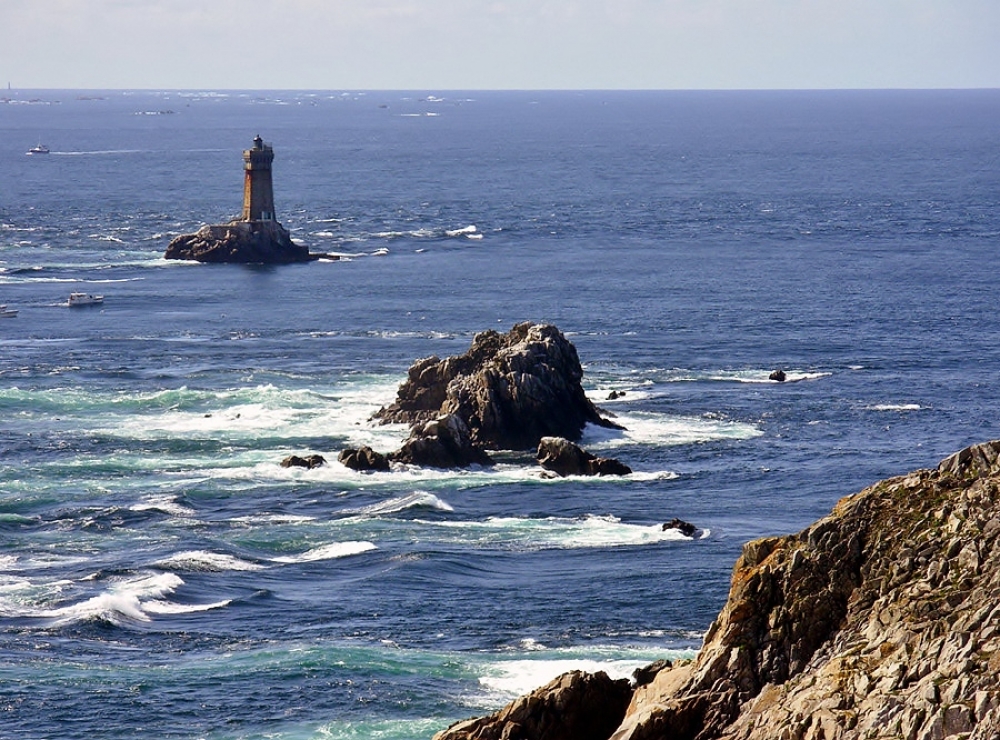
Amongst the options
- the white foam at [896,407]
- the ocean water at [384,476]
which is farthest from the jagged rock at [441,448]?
the white foam at [896,407]

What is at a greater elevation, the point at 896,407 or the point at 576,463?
the point at 896,407

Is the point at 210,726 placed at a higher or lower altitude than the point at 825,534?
lower

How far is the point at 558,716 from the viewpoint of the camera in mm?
37406

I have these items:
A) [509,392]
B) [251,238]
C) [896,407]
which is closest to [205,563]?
[509,392]

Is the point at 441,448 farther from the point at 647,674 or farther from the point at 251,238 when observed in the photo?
the point at 251,238

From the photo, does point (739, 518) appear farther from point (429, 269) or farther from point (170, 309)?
point (429, 269)

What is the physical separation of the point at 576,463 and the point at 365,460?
1141 cm

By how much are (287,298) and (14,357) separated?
3498 centimetres

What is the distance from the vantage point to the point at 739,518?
8431 cm

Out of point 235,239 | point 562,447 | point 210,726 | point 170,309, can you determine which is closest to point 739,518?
point 562,447

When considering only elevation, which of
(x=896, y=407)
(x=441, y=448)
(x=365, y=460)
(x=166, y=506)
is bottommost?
(x=166, y=506)

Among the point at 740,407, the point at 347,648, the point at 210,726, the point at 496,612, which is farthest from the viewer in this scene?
the point at 740,407

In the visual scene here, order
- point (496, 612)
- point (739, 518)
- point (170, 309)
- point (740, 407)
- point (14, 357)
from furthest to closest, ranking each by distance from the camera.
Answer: point (170, 309), point (14, 357), point (740, 407), point (739, 518), point (496, 612)

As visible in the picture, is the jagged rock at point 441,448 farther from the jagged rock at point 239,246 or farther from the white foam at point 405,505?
the jagged rock at point 239,246
